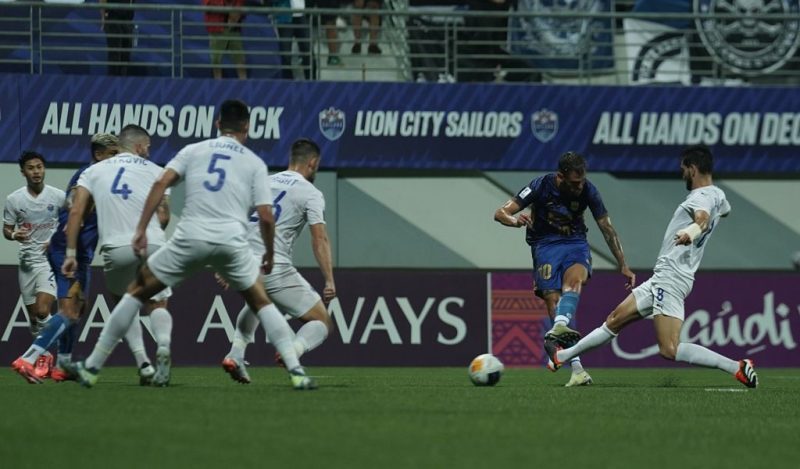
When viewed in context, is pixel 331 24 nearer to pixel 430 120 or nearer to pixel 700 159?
pixel 430 120

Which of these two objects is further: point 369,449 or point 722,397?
point 722,397

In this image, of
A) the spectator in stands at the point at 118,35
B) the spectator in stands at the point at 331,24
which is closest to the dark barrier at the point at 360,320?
the spectator in stands at the point at 118,35

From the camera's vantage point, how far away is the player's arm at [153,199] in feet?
33.1

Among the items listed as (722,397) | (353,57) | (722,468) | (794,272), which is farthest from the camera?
(353,57)

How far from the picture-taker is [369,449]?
23.2 feet

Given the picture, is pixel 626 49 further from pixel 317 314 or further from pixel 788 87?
pixel 317 314

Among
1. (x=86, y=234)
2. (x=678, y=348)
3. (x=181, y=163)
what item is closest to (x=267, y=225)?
(x=181, y=163)

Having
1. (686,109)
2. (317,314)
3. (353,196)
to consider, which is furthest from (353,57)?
(317,314)

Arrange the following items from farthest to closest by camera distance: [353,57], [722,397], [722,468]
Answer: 1. [353,57]
2. [722,397]
3. [722,468]

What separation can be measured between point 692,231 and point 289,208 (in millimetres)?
3333

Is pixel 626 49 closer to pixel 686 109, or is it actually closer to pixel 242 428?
pixel 686 109

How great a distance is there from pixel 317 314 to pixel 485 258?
420 inches

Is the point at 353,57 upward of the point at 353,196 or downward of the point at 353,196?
upward

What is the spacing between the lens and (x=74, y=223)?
11.2 m
